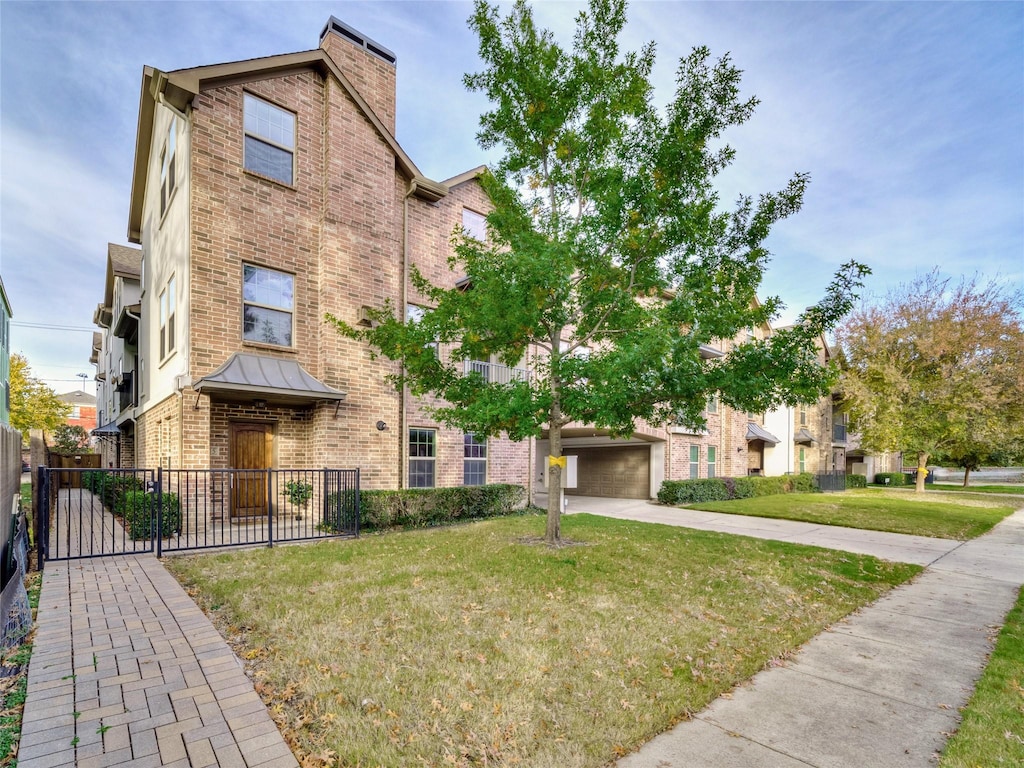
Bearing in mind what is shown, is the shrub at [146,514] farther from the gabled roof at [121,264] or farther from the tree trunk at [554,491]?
the gabled roof at [121,264]

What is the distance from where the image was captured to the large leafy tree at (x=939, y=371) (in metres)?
22.3

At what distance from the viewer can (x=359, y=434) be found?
11.9 m

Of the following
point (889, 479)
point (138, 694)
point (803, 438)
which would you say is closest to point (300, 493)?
point (138, 694)

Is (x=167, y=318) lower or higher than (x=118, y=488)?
higher

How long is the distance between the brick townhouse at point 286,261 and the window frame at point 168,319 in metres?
0.09

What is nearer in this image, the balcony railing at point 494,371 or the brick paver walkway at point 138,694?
the brick paver walkway at point 138,694

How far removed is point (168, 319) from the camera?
11.9 metres

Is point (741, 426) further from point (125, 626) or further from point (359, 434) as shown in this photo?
point (125, 626)

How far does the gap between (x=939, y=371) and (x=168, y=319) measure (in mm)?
30558

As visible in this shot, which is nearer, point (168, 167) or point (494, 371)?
point (168, 167)

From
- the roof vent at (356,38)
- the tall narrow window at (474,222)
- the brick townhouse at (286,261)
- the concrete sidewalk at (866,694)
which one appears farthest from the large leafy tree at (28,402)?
the concrete sidewalk at (866,694)

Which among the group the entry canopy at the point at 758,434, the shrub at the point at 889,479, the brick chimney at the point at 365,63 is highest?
the brick chimney at the point at 365,63

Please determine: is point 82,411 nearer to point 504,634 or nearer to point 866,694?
point 504,634

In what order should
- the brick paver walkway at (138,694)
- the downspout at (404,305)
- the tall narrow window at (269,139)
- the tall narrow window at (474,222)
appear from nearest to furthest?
the brick paver walkway at (138,694) → the tall narrow window at (269,139) → the downspout at (404,305) → the tall narrow window at (474,222)
